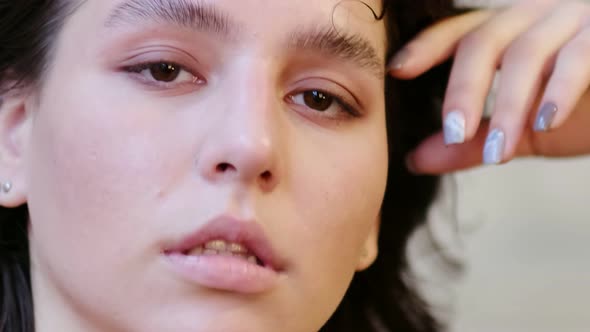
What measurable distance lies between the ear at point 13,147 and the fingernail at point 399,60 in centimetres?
48

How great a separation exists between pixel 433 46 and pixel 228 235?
1.52ft

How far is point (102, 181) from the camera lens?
2.71 feet

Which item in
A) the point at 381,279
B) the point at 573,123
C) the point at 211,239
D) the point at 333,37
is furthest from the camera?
the point at 381,279

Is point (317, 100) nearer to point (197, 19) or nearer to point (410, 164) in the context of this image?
point (197, 19)

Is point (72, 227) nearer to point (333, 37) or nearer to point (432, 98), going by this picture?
point (333, 37)

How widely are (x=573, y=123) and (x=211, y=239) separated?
629 mm

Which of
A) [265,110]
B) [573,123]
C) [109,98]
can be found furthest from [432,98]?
[109,98]

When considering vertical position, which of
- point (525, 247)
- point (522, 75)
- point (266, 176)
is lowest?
point (525, 247)

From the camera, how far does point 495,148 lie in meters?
1.01

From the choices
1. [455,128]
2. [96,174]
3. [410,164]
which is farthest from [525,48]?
[96,174]

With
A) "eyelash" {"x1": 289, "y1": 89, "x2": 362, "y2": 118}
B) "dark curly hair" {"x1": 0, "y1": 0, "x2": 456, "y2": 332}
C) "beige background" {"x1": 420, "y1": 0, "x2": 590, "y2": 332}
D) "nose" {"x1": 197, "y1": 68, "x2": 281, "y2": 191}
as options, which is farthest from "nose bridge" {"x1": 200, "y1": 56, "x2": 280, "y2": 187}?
"beige background" {"x1": 420, "y1": 0, "x2": 590, "y2": 332}

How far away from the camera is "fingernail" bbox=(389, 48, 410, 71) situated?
42.4 inches

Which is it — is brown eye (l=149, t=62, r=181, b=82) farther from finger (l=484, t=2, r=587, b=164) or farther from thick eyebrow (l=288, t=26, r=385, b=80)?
finger (l=484, t=2, r=587, b=164)

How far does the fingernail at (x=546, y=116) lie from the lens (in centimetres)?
100
